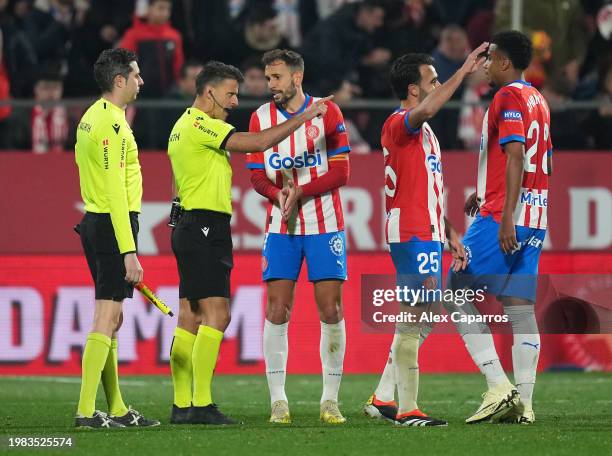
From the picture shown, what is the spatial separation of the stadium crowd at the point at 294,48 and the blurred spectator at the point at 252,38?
1cm

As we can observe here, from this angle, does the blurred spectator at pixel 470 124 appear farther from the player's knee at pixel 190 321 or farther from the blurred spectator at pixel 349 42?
the player's knee at pixel 190 321

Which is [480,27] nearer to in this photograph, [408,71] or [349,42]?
[349,42]

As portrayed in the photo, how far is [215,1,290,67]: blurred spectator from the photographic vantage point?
15.2 metres

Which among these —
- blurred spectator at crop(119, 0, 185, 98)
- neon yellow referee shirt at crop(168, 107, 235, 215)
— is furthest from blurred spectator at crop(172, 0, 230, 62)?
neon yellow referee shirt at crop(168, 107, 235, 215)

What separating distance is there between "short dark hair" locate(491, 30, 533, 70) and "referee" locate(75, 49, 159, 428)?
2.42 meters

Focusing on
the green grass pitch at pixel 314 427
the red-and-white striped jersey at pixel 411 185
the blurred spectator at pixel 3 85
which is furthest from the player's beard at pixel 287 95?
the blurred spectator at pixel 3 85

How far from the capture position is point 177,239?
9305 mm

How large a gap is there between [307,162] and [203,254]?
96 cm

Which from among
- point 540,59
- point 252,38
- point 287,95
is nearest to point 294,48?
point 252,38

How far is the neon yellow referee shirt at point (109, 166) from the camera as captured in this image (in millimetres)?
8734

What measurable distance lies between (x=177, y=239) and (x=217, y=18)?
6.77m

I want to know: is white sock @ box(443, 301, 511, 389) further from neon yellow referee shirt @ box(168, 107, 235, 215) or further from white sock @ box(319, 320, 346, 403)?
neon yellow referee shirt @ box(168, 107, 235, 215)

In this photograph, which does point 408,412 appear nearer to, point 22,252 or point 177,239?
point 177,239

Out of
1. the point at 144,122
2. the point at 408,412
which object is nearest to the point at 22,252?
the point at 144,122
